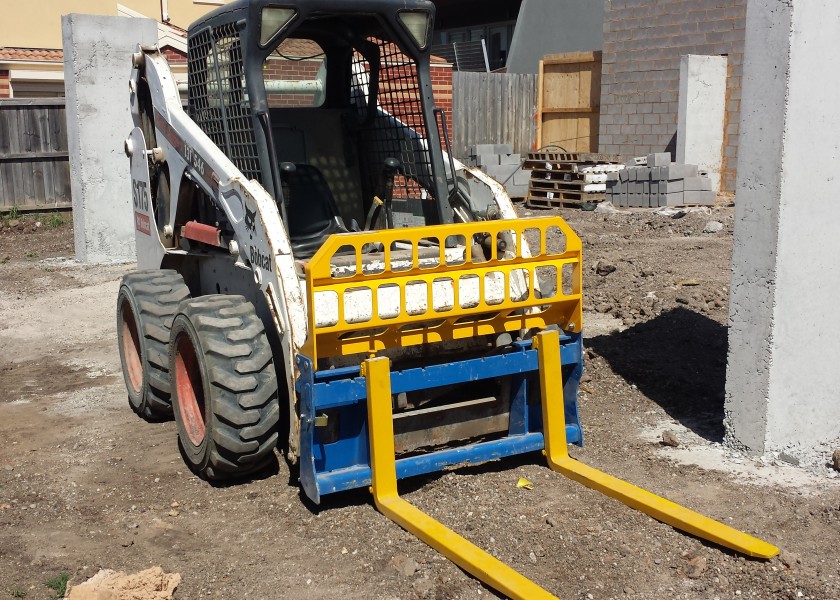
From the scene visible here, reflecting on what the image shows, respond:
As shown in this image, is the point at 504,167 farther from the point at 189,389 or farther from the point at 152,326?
the point at 189,389

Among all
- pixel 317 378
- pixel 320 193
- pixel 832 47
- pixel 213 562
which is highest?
pixel 832 47

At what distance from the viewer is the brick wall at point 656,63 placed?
1727 centimetres

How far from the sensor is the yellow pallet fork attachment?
167 inches

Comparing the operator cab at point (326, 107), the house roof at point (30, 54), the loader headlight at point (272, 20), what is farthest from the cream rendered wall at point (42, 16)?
the loader headlight at point (272, 20)

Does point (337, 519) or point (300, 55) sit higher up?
point (300, 55)

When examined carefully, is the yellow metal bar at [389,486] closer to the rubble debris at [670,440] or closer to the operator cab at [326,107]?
the operator cab at [326,107]

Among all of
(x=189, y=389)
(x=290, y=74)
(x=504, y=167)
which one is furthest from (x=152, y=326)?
(x=504, y=167)

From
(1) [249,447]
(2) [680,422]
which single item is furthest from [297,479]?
(2) [680,422]

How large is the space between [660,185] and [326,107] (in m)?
9.75

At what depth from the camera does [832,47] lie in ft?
17.2

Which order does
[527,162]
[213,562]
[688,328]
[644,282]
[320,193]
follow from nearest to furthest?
[213,562]
[320,193]
[688,328]
[644,282]
[527,162]

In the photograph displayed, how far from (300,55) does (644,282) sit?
490cm

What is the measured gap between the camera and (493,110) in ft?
72.3

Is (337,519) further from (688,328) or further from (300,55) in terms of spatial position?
(688,328)
